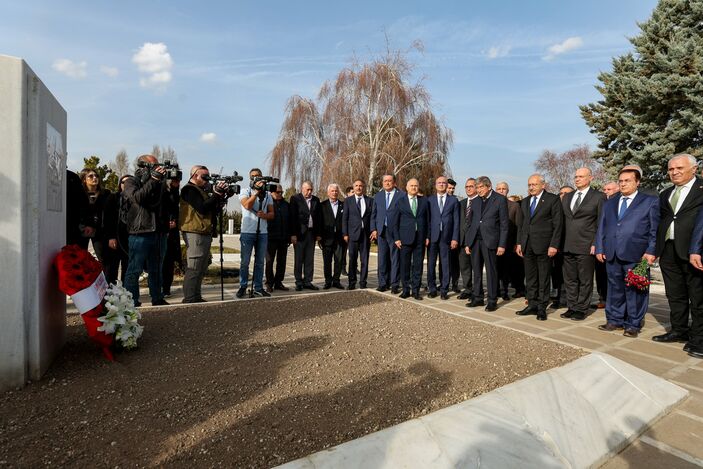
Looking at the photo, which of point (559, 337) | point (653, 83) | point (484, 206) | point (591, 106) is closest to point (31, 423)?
point (559, 337)

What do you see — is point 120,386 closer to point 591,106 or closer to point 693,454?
point 693,454

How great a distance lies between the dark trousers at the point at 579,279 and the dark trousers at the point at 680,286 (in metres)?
1.02

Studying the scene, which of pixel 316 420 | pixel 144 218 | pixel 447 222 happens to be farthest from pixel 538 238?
pixel 144 218

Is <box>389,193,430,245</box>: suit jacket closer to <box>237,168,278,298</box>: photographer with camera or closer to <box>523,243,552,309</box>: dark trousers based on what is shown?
<box>523,243,552,309</box>: dark trousers

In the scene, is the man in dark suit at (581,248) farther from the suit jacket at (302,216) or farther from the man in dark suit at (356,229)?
the suit jacket at (302,216)

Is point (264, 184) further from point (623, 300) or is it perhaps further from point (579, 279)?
point (623, 300)

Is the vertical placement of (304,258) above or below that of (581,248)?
below

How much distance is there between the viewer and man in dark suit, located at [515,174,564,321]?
5.96 metres

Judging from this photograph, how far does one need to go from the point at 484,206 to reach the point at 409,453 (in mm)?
5270

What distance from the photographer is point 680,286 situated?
4809mm

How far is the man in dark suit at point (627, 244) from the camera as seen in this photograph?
5.02 m

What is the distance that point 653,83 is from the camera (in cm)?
1271

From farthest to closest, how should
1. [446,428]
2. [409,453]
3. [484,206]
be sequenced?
[484,206], [446,428], [409,453]

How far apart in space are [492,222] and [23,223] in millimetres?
5771
